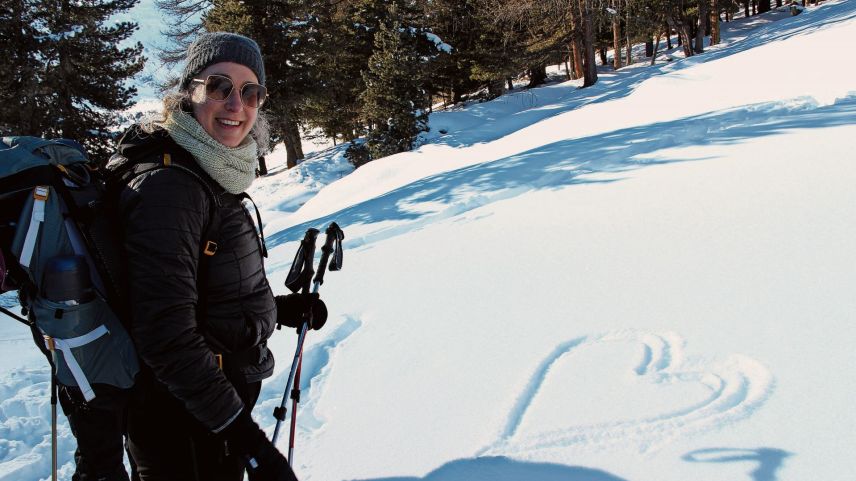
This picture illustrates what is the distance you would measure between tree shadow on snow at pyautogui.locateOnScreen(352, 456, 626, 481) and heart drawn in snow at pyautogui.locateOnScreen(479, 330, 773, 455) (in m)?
0.08

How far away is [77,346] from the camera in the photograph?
147 cm

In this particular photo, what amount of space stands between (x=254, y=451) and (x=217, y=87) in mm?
1121

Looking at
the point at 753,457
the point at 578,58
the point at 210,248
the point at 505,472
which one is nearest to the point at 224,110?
the point at 210,248

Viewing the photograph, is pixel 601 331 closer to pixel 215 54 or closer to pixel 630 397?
pixel 630 397

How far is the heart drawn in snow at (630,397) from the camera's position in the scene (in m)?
2.33

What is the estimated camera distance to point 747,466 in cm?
204

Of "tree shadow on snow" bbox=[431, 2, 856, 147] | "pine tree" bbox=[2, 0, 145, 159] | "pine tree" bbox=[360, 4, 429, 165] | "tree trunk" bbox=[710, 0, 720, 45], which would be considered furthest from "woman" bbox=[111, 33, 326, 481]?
"tree trunk" bbox=[710, 0, 720, 45]

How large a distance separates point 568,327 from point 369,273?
235 centimetres

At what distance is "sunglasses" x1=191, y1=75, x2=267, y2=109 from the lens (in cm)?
171

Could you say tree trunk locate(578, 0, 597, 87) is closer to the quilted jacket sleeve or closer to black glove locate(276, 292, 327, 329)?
black glove locate(276, 292, 327, 329)

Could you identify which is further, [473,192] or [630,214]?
[473,192]

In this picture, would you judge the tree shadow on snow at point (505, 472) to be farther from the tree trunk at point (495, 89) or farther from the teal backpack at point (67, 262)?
the tree trunk at point (495, 89)

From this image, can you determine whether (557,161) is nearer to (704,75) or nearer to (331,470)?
(331,470)

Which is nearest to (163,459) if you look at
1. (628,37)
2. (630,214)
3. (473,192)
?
(630,214)
